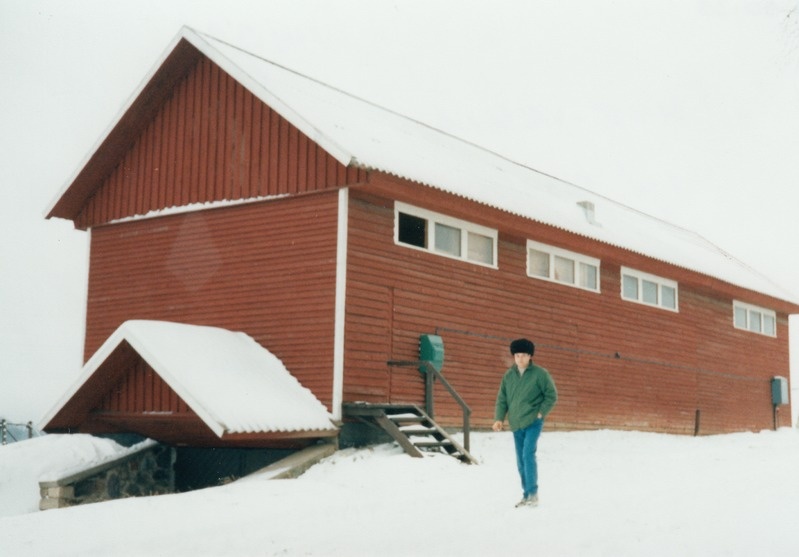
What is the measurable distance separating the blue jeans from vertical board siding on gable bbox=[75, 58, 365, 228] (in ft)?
19.5

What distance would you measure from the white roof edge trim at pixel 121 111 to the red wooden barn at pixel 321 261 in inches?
1.9

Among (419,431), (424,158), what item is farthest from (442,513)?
(424,158)

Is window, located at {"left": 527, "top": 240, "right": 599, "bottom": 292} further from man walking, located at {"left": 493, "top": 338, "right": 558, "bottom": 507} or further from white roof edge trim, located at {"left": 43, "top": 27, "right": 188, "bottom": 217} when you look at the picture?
man walking, located at {"left": 493, "top": 338, "right": 558, "bottom": 507}

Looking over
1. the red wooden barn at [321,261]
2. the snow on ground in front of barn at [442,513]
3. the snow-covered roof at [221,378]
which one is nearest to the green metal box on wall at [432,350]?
the red wooden barn at [321,261]

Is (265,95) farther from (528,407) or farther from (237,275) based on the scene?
(528,407)

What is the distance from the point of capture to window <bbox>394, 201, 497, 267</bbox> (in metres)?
17.4

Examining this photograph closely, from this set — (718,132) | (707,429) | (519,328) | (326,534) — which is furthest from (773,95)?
(326,534)

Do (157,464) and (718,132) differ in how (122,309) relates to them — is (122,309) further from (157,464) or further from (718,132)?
(718,132)

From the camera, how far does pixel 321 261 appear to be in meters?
16.3

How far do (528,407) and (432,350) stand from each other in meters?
6.10

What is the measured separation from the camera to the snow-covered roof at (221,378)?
1395cm

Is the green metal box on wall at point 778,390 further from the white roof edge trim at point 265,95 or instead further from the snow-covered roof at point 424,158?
the white roof edge trim at point 265,95

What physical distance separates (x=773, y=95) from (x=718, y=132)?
1277 cm

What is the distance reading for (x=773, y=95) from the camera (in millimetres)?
69188
